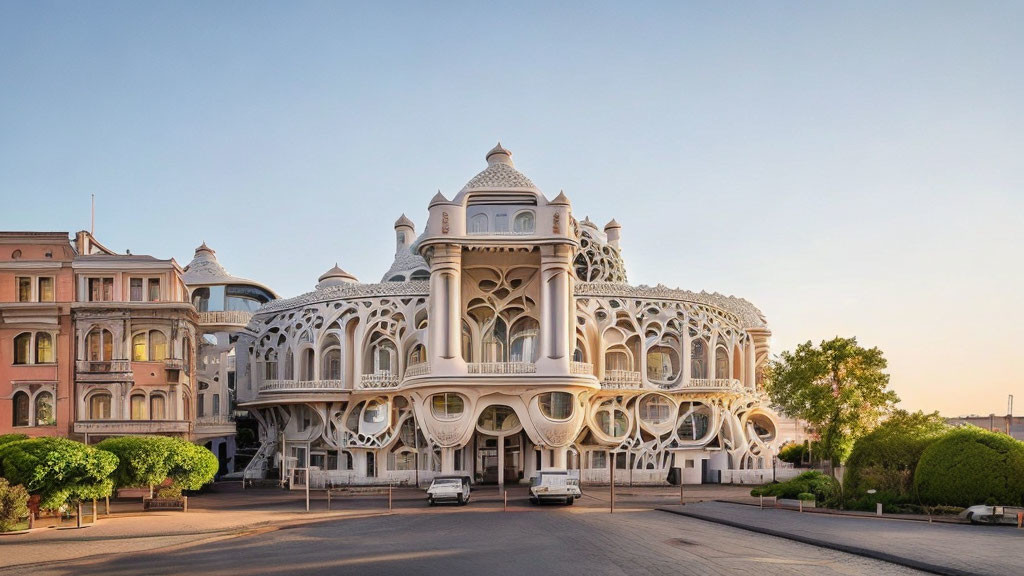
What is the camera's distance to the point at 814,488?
35469mm

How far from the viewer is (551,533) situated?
24938mm

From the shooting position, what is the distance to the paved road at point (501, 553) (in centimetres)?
1816

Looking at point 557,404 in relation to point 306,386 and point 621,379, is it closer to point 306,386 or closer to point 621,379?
point 621,379

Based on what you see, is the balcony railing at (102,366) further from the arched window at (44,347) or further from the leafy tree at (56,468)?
the leafy tree at (56,468)

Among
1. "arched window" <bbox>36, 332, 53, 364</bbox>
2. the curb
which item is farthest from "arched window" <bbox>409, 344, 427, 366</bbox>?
the curb

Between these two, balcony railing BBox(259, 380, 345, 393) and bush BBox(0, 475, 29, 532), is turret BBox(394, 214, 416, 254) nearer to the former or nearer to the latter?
balcony railing BBox(259, 380, 345, 393)

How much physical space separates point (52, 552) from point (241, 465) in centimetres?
4538

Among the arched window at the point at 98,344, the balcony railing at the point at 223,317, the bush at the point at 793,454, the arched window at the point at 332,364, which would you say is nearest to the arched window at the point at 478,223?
the arched window at the point at 332,364

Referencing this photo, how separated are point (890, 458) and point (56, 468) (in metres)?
28.7

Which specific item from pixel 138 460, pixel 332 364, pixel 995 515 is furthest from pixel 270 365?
pixel 995 515

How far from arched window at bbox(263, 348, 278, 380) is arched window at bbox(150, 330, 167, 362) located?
43.8ft

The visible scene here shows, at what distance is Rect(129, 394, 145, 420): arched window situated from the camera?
44.3 metres

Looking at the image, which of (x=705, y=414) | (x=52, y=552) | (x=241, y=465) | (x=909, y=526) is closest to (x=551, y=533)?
(x=909, y=526)

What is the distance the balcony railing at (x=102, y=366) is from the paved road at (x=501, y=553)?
19.7m
